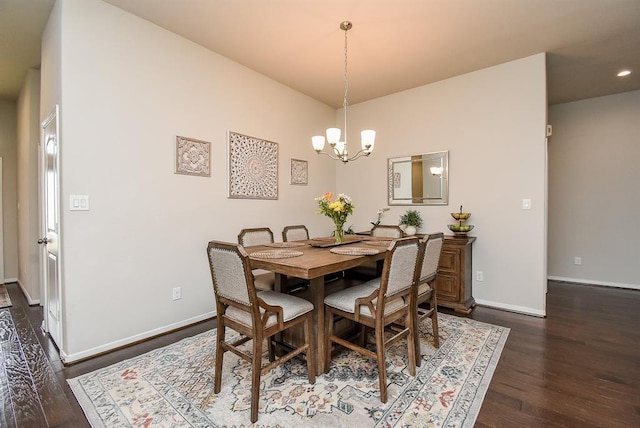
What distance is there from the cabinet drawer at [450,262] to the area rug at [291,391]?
1.02m

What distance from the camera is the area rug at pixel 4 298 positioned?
359 centimetres

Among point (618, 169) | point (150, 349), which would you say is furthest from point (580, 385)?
point (618, 169)

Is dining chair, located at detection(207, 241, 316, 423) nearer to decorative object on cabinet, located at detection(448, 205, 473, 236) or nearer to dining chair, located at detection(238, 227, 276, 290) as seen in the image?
dining chair, located at detection(238, 227, 276, 290)

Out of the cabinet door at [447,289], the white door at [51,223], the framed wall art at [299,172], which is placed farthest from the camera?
the framed wall art at [299,172]

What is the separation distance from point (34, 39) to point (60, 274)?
2.35 meters

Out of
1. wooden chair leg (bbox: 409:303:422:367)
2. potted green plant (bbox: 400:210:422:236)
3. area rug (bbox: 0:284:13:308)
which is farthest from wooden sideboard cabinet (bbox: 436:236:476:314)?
area rug (bbox: 0:284:13:308)

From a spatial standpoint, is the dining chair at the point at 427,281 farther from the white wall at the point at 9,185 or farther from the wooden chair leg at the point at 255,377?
the white wall at the point at 9,185

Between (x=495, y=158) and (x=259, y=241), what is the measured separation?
2.88m

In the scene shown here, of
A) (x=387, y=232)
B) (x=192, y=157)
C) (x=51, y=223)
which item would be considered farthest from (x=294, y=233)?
(x=51, y=223)

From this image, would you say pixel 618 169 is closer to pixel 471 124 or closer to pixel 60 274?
pixel 471 124

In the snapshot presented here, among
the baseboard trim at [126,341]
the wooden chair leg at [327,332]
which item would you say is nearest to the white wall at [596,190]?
the wooden chair leg at [327,332]

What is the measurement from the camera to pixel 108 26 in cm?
244

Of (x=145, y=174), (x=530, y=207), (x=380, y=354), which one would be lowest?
(x=380, y=354)

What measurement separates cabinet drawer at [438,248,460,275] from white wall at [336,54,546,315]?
19.1 inches
